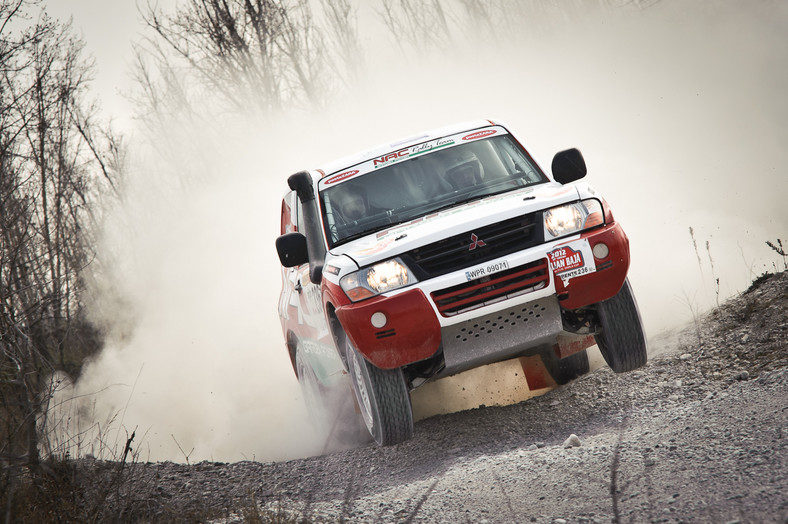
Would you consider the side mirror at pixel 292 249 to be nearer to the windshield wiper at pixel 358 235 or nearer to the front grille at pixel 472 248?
the windshield wiper at pixel 358 235

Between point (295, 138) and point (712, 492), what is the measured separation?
72.2ft

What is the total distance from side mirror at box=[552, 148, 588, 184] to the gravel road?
1.74 m

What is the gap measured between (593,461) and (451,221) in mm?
1710

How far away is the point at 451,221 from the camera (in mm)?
5074

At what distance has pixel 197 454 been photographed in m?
10.4

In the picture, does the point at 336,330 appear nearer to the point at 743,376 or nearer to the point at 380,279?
the point at 380,279

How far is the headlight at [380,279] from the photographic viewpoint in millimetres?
4875

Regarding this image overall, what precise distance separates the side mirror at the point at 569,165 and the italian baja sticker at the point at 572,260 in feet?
2.96

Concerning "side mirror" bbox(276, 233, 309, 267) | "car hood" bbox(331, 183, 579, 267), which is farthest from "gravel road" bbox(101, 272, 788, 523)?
"side mirror" bbox(276, 233, 309, 267)

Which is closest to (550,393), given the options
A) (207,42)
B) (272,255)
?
(272,255)

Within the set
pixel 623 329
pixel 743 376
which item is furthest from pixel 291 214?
pixel 743 376

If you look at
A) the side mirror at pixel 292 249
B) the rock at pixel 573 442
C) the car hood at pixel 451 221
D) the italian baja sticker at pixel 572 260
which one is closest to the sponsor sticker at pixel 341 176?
the side mirror at pixel 292 249

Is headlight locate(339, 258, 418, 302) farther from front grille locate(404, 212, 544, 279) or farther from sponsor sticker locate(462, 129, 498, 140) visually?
sponsor sticker locate(462, 129, 498, 140)

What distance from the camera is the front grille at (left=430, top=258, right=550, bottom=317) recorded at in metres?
4.86
